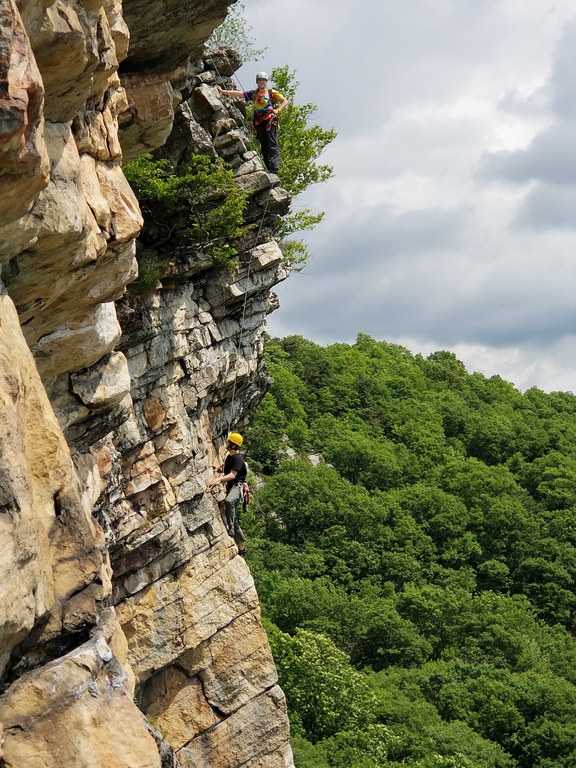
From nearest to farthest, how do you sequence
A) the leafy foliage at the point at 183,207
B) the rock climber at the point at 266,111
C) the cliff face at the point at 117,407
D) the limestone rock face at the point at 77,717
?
1. the limestone rock face at the point at 77,717
2. the cliff face at the point at 117,407
3. the leafy foliage at the point at 183,207
4. the rock climber at the point at 266,111

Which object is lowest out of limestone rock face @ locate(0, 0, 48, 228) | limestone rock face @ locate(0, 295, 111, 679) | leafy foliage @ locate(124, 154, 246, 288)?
limestone rock face @ locate(0, 295, 111, 679)

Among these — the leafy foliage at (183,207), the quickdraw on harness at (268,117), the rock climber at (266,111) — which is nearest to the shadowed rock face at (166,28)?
the leafy foliage at (183,207)

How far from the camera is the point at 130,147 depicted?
57.0 feet

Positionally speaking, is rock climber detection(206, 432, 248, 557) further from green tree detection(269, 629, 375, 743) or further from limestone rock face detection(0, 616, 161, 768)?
green tree detection(269, 629, 375, 743)

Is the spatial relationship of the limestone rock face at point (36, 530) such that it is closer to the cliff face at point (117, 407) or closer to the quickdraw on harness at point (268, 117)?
the cliff face at point (117, 407)

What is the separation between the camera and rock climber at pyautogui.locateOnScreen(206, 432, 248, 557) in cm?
2241

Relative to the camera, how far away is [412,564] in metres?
60.7

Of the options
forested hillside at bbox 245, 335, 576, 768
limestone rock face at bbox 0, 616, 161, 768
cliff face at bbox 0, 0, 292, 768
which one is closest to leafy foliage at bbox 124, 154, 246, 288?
cliff face at bbox 0, 0, 292, 768

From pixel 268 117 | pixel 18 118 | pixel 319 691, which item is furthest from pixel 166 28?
pixel 319 691

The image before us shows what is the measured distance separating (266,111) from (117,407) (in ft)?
30.5

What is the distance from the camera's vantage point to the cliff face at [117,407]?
9578mm

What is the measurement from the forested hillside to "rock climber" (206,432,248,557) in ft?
60.2

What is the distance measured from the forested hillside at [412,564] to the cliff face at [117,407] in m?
18.6

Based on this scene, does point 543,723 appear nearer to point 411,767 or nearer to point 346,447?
point 411,767
